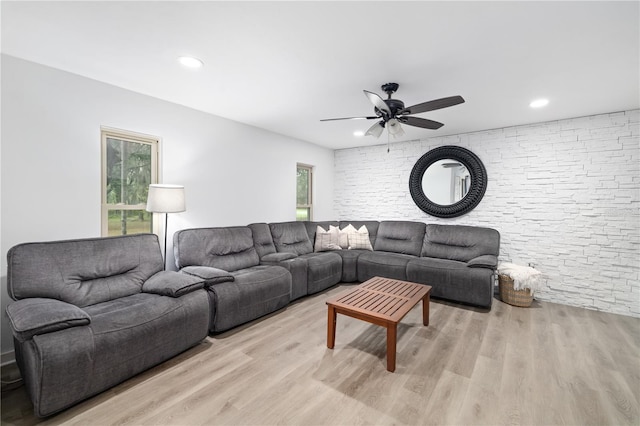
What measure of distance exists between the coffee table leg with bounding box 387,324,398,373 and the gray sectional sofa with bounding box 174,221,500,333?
1478mm

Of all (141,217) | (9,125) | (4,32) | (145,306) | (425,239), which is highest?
(4,32)

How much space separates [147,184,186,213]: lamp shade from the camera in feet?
9.19


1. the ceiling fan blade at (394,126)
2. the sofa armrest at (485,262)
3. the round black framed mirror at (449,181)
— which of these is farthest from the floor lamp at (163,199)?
the round black framed mirror at (449,181)

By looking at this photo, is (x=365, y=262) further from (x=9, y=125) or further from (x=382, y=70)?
(x=9, y=125)

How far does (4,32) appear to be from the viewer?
1933 millimetres

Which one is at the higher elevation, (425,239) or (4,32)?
(4,32)

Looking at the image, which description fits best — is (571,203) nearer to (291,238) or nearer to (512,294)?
(512,294)

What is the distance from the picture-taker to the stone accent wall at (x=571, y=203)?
342 centimetres

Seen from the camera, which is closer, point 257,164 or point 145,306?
point 145,306

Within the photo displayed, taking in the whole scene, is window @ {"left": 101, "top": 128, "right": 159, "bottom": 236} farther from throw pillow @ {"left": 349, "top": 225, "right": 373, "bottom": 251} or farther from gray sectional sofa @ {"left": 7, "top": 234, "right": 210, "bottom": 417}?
throw pillow @ {"left": 349, "top": 225, "right": 373, "bottom": 251}

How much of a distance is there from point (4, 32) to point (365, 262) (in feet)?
14.4

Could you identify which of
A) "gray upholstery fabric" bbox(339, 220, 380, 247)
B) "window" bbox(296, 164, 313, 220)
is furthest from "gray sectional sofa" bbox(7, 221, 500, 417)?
"window" bbox(296, 164, 313, 220)

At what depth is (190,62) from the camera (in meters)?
2.34

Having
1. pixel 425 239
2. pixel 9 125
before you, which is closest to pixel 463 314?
pixel 425 239
